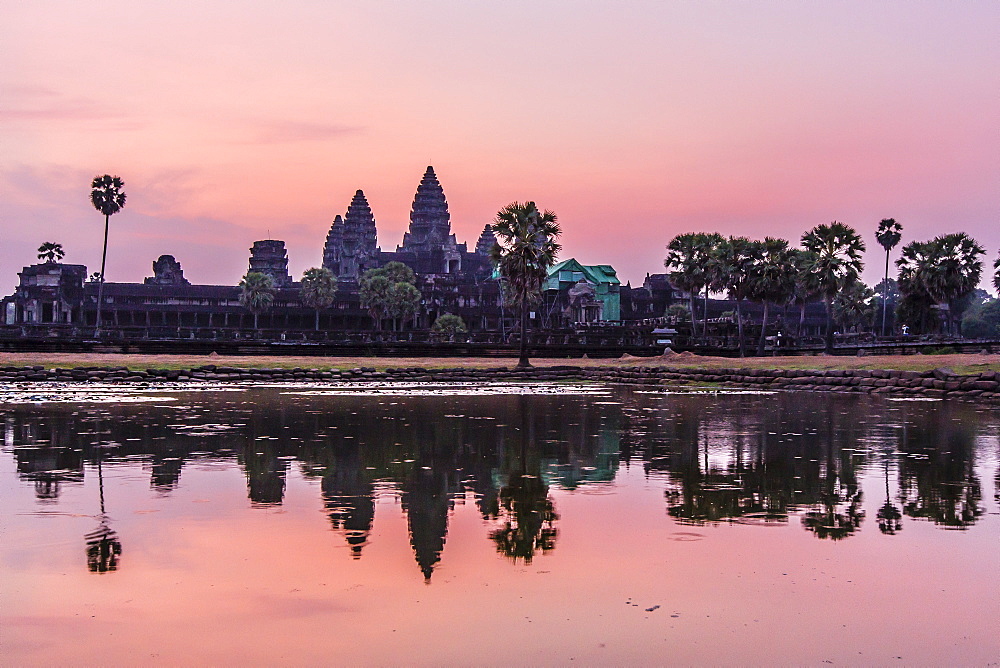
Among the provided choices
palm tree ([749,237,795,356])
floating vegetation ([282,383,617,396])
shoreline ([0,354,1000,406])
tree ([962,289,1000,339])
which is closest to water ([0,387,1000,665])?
shoreline ([0,354,1000,406])

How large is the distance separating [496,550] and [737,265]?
71.5 metres

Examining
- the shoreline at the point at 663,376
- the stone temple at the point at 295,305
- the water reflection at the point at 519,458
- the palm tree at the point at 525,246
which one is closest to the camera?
the water reflection at the point at 519,458

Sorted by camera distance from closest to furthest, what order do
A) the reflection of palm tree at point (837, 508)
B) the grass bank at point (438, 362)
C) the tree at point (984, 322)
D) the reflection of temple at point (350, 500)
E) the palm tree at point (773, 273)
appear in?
1. the reflection of temple at point (350, 500)
2. the reflection of palm tree at point (837, 508)
3. the grass bank at point (438, 362)
4. the palm tree at point (773, 273)
5. the tree at point (984, 322)

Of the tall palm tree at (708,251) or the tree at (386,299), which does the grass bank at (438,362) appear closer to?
the tall palm tree at (708,251)

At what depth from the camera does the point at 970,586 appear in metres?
7.27

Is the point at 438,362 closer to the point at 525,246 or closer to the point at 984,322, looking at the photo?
the point at 525,246

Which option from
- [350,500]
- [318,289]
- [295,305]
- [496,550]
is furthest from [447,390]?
[295,305]

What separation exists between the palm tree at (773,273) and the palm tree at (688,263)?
5585 mm

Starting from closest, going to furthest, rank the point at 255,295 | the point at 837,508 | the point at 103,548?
the point at 103,548, the point at 837,508, the point at 255,295

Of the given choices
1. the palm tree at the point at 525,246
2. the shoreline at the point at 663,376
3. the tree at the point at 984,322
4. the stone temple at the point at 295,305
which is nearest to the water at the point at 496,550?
the shoreline at the point at 663,376

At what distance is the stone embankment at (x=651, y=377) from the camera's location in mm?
30125

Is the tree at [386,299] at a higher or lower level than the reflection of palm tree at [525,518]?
higher

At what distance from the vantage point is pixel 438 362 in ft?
184

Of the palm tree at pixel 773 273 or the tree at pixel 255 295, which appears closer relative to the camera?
the palm tree at pixel 773 273
